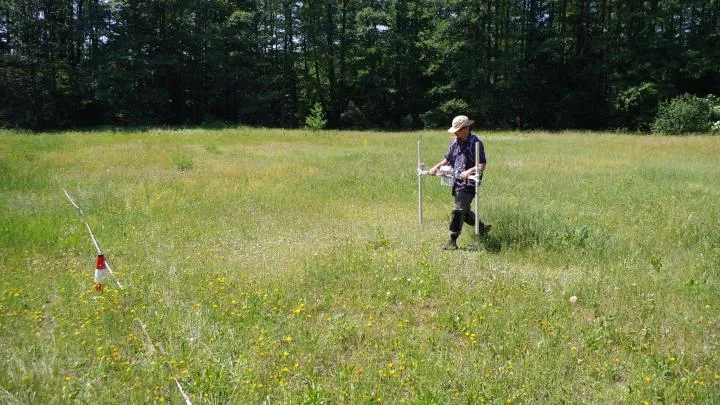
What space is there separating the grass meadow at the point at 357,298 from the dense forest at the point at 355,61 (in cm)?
3358

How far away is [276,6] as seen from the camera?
47.9 m

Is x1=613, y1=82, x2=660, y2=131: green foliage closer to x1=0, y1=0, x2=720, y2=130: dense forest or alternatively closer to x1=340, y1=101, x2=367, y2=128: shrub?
x1=0, y1=0, x2=720, y2=130: dense forest

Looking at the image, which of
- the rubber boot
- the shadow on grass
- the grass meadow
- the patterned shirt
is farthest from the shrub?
the rubber boot

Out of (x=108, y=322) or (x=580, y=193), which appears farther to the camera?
(x=580, y=193)

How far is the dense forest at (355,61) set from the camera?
4050cm

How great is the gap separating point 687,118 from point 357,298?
34.5 meters

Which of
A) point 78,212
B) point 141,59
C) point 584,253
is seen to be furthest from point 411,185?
point 141,59

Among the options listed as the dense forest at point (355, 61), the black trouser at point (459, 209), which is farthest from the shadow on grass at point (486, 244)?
the dense forest at point (355, 61)

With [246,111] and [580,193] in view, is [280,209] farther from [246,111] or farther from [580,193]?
[246,111]

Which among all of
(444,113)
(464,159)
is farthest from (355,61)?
(464,159)

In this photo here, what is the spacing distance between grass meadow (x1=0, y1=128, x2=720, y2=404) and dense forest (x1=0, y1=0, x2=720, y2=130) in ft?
110

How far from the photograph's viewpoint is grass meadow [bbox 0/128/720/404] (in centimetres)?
403

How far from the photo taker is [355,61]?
158 feet

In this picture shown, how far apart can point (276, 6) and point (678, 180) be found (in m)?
41.7
